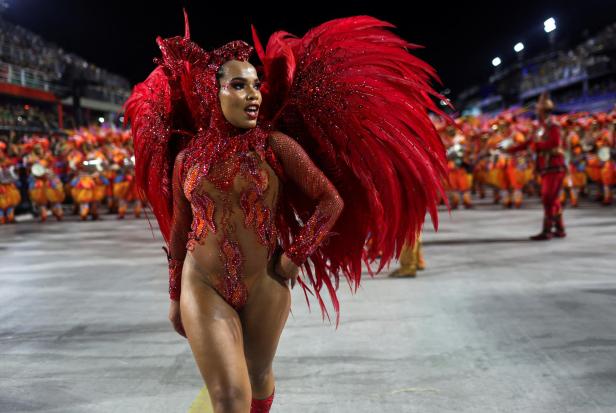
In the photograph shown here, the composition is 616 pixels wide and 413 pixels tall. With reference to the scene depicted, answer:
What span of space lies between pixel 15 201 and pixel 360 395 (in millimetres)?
14339

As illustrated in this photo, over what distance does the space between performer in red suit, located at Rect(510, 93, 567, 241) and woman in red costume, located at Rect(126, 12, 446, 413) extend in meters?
7.64

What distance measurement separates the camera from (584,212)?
14758 mm

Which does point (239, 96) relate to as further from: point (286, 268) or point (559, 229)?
point (559, 229)

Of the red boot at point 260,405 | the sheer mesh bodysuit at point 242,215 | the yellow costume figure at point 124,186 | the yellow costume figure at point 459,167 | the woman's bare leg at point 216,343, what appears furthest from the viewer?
the yellow costume figure at point 124,186

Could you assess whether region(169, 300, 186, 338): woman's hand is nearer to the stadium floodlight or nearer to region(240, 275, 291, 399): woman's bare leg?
region(240, 275, 291, 399): woman's bare leg

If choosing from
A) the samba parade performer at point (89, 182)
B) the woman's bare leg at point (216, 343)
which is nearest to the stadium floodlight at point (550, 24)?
the samba parade performer at point (89, 182)

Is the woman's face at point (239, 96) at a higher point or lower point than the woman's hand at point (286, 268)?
higher

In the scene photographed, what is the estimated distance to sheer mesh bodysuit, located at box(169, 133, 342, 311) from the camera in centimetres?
240

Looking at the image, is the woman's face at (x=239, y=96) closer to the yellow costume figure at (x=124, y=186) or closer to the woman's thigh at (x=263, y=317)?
the woman's thigh at (x=263, y=317)

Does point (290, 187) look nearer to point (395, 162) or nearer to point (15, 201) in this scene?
point (395, 162)

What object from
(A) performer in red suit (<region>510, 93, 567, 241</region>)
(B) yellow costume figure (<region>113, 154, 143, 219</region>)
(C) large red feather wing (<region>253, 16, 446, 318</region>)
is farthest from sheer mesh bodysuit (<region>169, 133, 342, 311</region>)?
(B) yellow costume figure (<region>113, 154, 143, 219</region>)

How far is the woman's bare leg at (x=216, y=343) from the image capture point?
2.28 meters

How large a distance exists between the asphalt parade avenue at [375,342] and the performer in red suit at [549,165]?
137 centimetres

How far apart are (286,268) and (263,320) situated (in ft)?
0.72
